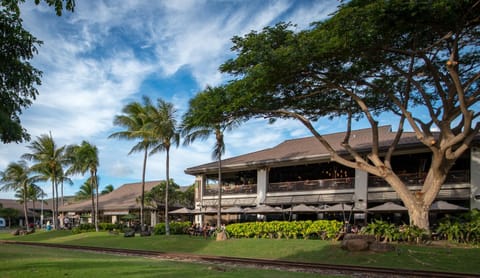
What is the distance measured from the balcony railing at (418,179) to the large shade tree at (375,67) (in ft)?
19.0

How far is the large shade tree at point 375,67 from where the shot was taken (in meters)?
15.3

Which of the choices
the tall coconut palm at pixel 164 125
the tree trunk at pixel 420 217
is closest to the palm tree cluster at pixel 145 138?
the tall coconut palm at pixel 164 125

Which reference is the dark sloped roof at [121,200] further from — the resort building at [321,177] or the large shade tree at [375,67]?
the large shade tree at [375,67]

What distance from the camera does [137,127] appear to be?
35.6 metres

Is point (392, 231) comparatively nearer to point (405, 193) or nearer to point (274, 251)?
point (405, 193)

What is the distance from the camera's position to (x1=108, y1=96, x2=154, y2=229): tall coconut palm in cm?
3391

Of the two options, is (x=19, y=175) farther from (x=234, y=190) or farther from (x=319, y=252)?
(x=319, y=252)

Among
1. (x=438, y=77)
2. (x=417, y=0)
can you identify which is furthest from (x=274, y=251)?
(x=417, y=0)

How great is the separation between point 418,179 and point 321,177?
7760mm

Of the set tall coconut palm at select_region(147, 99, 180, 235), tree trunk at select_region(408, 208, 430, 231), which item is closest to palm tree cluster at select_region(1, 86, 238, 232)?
tall coconut palm at select_region(147, 99, 180, 235)

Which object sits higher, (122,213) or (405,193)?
(405,193)

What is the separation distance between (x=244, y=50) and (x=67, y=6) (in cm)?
1232

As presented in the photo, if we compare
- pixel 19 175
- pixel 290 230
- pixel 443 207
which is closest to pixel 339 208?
pixel 290 230

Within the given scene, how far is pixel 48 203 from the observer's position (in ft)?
259
